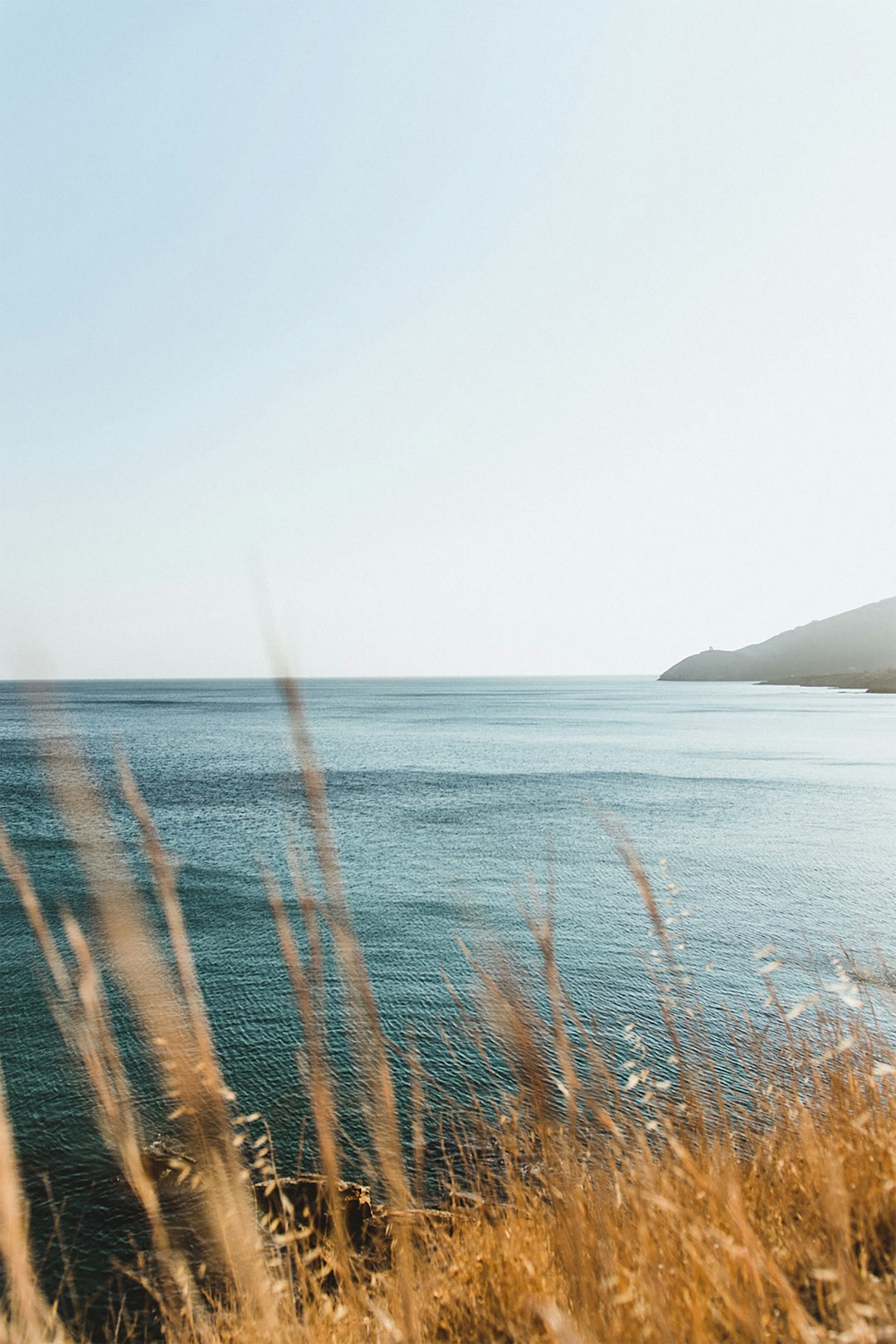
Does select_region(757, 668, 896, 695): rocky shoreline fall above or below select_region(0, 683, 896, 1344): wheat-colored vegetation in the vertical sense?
below

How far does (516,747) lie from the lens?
58344mm

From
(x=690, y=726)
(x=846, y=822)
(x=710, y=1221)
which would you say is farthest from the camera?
(x=690, y=726)

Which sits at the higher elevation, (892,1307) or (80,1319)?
(892,1307)

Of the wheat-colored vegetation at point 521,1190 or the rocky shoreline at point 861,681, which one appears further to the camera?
the rocky shoreline at point 861,681

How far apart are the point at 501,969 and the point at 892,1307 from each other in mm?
1395

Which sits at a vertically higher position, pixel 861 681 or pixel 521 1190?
pixel 521 1190

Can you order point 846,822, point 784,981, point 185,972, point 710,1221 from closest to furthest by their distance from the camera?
point 185,972 < point 710,1221 < point 784,981 < point 846,822

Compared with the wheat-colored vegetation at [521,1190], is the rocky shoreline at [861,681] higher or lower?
lower

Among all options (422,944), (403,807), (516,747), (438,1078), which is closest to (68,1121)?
(438,1078)

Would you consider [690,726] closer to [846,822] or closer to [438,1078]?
[846,822]

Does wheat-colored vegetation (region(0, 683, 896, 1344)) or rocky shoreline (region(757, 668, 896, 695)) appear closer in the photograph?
wheat-colored vegetation (region(0, 683, 896, 1344))

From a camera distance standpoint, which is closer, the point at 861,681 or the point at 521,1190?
the point at 521,1190

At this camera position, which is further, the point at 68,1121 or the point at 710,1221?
the point at 68,1121

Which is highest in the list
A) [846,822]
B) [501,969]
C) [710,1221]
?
[501,969]
